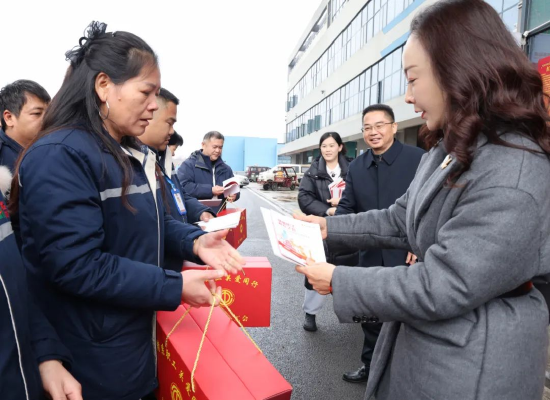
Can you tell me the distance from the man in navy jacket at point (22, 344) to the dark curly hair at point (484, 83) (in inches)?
50.2

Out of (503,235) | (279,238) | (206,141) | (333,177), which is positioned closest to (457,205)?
(503,235)

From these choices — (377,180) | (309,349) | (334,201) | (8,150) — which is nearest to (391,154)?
(377,180)

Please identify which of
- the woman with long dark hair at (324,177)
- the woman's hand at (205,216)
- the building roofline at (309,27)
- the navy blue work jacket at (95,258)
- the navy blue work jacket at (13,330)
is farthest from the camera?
the building roofline at (309,27)

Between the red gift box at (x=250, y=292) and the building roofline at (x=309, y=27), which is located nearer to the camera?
the red gift box at (x=250, y=292)

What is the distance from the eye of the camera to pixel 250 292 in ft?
8.64

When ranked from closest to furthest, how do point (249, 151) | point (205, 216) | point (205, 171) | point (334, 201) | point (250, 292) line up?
point (250, 292) < point (205, 216) < point (334, 201) < point (205, 171) < point (249, 151)

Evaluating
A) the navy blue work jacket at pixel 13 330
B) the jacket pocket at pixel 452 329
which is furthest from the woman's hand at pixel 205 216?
the jacket pocket at pixel 452 329

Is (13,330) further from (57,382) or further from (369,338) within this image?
(369,338)

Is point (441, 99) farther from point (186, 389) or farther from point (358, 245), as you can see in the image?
point (186, 389)

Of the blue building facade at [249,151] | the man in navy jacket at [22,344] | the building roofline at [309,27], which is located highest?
the building roofline at [309,27]

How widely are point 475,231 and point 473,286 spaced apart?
155 mm

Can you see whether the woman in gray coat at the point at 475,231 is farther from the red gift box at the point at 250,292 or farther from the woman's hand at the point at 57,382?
the red gift box at the point at 250,292

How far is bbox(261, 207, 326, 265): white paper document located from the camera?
1.48 meters

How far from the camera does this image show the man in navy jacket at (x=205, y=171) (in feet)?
17.4
